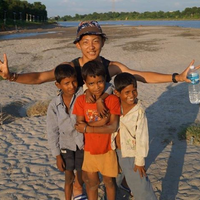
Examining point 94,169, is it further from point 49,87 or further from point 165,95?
point 49,87

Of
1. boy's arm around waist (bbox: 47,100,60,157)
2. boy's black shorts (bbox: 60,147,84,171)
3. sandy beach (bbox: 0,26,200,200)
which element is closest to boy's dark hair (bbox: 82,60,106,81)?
boy's arm around waist (bbox: 47,100,60,157)

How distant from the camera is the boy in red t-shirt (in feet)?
7.34

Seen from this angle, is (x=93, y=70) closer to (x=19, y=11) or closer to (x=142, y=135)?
(x=142, y=135)

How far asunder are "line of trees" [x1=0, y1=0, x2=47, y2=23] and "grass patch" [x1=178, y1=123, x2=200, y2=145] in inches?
2249

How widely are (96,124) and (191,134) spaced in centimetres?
308

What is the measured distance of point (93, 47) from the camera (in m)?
2.52

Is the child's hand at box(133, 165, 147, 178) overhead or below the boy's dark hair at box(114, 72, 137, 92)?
below

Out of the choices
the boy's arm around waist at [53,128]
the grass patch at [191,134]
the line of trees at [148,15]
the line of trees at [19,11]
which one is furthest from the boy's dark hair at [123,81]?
A: the line of trees at [148,15]

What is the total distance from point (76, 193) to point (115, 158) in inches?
38.1

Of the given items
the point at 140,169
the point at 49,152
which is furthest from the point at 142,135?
the point at 49,152

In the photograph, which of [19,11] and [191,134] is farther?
[19,11]

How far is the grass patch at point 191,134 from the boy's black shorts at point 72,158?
2728 mm

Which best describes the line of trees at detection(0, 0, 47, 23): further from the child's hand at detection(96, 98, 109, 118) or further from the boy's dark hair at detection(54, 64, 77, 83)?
the child's hand at detection(96, 98, 109, 118)

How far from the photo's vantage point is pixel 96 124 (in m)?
2.25
